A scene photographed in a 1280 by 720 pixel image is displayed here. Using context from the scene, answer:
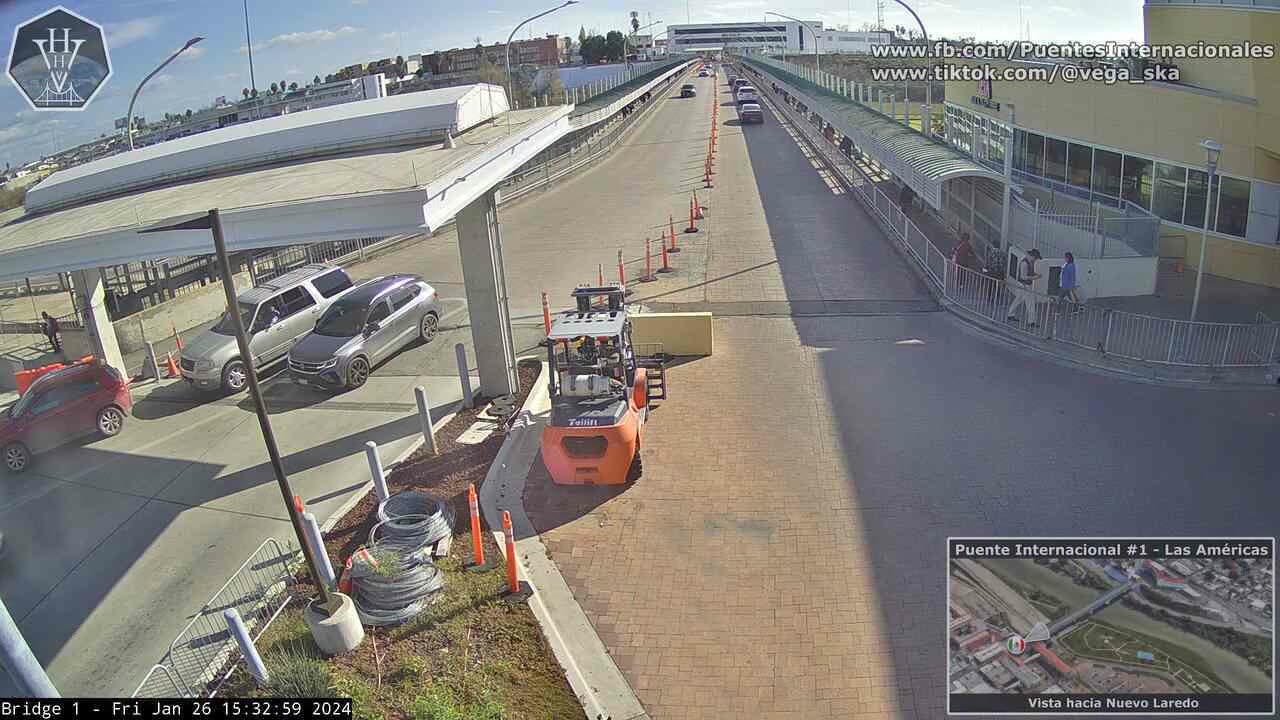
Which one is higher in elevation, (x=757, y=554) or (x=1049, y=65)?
(x=1049, y=65)

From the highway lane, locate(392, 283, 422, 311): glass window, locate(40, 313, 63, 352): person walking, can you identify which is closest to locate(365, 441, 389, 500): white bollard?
the highway lane

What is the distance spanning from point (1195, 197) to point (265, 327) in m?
19.5

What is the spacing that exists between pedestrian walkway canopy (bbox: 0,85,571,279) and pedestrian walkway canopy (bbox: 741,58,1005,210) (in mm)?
8313

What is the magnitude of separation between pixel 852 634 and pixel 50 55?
30.8ft

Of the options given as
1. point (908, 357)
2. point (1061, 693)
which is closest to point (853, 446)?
point (908, 357)

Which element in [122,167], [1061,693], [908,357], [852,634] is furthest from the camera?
[122,167]

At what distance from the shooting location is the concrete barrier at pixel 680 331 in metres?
15.3

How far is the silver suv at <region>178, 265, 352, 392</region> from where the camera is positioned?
15.2 meters

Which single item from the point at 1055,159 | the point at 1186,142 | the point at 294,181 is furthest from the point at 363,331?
the point at 1055,159

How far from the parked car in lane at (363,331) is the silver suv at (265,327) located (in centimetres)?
102

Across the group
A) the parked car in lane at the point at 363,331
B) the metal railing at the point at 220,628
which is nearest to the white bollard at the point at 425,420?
the metal railing at the point at 220,628

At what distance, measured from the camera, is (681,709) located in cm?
706

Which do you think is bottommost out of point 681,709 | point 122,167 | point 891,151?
point 681,709

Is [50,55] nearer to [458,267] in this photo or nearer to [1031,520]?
[1031,520]
